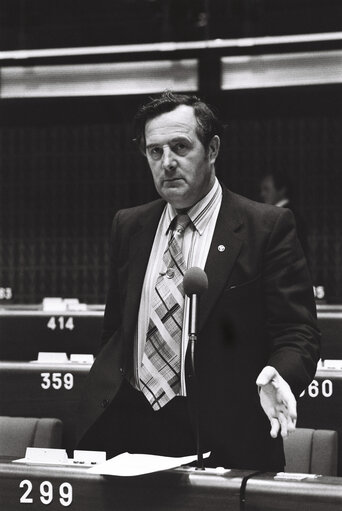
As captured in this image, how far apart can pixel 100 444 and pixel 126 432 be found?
7 centimetres

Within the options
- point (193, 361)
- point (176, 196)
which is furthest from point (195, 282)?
point (176, 196)

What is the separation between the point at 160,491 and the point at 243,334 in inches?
20.6

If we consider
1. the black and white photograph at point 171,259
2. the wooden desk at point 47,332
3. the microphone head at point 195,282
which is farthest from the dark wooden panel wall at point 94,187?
the microphone head at point 195,282

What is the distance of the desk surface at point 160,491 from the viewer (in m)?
1.59

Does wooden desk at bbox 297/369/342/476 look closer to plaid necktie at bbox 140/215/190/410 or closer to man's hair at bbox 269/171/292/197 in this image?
plaid necktie at bbox 140/215/190/410

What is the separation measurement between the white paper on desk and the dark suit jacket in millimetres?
260

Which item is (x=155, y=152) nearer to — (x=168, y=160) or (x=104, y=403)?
(x=168, y=160)

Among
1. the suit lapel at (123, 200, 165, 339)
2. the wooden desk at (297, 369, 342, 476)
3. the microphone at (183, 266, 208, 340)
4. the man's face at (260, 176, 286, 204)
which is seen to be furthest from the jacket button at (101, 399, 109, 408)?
the man's face at (260, 176, 286, 204)

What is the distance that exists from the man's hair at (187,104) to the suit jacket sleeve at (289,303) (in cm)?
29

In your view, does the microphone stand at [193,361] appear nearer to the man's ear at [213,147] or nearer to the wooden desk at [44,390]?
the man's ear at [213,147]

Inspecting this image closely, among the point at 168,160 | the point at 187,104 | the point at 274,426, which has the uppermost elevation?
the point at 187,104

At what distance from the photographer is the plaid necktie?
6.81 ft

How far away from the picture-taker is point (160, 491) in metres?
1.67

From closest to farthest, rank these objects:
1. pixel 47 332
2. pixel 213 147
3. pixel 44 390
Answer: pixel 213 147
pixel 44 390
pixel 47 332
